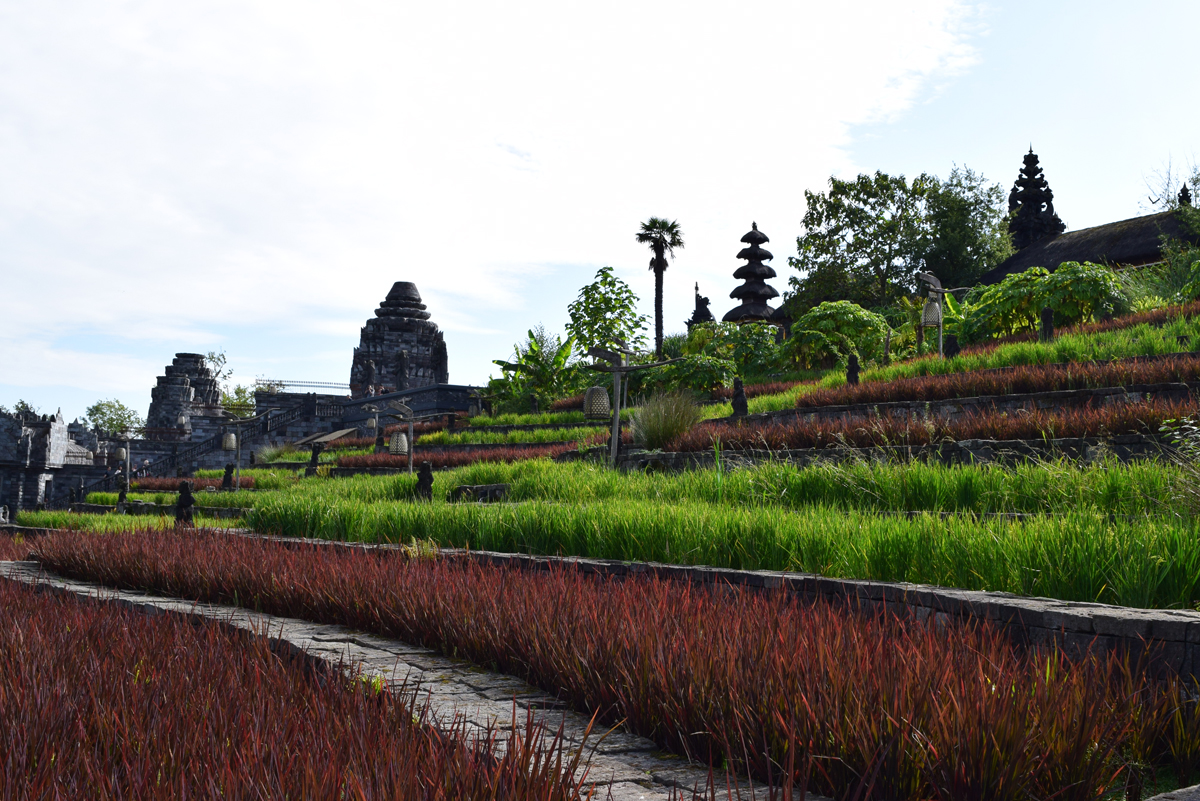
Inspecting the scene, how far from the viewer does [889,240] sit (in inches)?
1869

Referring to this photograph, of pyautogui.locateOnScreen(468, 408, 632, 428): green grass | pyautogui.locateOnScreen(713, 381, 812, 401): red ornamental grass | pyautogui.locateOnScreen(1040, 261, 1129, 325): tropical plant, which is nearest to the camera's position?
pyautogui.locateOnScreen(1040, 261, 1129, 325): tropical plant

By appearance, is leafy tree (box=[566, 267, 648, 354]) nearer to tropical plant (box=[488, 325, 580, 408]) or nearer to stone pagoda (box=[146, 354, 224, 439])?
tropical plant (box=[488, 325, 580, 408])

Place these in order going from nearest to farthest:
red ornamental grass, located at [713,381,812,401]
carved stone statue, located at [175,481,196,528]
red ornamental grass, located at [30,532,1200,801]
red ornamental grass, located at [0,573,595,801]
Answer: red ornamental grass, located at [0,573,595,801] < red ornamental grass, located at [30,532,1200,801] < carved stone statue, located at [175,481,196,528] < red ornamental grass, located at [713,381,812,401]

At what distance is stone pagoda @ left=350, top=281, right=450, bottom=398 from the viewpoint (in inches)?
2687

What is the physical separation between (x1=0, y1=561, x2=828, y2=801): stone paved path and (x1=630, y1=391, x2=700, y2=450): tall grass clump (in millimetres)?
9907

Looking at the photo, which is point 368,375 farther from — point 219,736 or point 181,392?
point 219,736

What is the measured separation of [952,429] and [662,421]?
542 cm

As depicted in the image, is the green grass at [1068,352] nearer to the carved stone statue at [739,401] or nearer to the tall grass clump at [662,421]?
the carved stone statue at [739,401]

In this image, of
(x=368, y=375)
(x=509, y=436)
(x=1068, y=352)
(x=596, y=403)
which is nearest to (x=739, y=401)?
(x=596, y=403)

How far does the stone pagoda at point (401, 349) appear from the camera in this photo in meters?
68.2

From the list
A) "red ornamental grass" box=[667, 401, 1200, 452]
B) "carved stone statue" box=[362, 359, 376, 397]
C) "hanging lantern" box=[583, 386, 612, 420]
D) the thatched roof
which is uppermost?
the thatched roof

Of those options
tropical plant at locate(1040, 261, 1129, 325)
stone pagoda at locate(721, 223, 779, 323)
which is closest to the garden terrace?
tropical plant at locate(1040, 261, 1129, 325)

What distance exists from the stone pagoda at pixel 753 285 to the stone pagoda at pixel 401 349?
25.3 metres

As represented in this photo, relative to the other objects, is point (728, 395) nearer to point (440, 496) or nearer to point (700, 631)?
point (440, 496)
